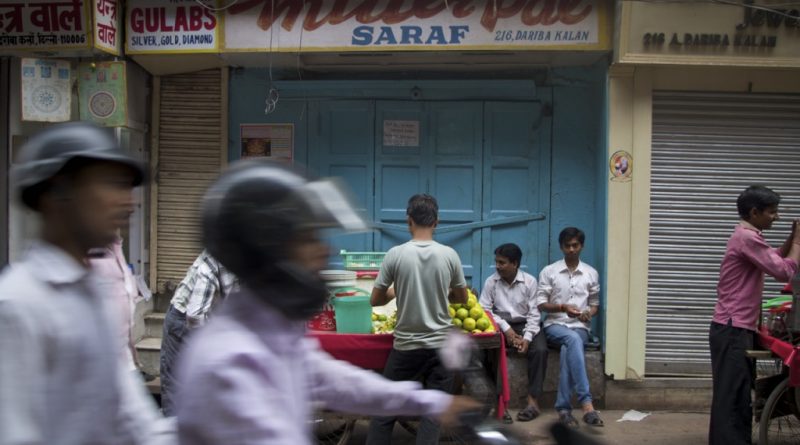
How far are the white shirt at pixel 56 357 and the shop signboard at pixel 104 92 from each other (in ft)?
17.7

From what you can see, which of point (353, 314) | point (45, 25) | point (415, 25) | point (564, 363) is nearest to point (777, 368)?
point (564, 363)

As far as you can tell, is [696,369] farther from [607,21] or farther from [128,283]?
[128,283]

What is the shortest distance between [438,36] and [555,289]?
2.44m

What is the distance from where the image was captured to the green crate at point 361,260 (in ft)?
21.8

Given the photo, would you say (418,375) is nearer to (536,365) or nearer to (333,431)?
(333,431)

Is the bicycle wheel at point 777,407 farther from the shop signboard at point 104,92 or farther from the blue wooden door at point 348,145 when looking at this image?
the shop signboard at point 104,92

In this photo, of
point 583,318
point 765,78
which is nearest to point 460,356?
point 583,318

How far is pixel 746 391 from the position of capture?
16.8ft

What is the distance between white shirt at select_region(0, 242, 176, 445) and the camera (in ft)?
5.16

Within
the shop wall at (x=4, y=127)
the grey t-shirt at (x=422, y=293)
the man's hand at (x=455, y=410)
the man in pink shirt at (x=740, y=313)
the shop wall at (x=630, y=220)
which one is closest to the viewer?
the man's hand at (x=455, y=410)

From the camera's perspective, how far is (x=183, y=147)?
7543 mm

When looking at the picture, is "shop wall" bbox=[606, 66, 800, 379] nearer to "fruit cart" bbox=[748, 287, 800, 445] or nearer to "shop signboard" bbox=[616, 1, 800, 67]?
"shop signboard" bbox=[616, 1, 800, 67]

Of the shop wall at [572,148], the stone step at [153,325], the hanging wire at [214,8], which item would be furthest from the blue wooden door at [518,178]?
the stone step at [153,325]

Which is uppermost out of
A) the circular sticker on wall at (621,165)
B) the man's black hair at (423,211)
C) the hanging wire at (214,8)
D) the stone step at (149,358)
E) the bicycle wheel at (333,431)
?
the hanging wire at (214,8)
